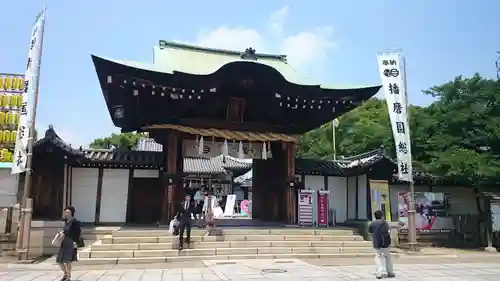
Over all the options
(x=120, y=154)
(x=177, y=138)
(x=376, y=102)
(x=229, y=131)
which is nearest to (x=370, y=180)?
(x=229, y=131)

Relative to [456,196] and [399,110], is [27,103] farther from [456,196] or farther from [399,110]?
[456,196]

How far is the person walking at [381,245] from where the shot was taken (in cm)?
971

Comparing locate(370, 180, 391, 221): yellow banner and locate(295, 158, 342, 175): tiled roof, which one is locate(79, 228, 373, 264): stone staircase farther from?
locate(295, 158, 342, 175): tiled roof

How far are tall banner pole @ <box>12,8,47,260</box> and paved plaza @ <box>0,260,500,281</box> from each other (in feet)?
5.59

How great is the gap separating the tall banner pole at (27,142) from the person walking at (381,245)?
9.77m

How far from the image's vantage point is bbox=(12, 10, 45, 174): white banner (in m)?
12.4

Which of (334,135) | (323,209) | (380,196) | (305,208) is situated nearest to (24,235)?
(305,208)

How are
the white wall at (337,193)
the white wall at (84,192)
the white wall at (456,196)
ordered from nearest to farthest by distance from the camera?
the white wall at (84,192) → the white wall at (337,193) → the white wall at (456,196)

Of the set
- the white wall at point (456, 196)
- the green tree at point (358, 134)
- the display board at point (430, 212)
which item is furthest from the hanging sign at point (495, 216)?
the green tree at point (358, 134)

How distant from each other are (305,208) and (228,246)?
420 cm

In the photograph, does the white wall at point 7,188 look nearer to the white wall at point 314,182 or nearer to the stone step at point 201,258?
the stone step at point 201,258

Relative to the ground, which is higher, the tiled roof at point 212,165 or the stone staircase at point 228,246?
the tiled roof at point 212,165

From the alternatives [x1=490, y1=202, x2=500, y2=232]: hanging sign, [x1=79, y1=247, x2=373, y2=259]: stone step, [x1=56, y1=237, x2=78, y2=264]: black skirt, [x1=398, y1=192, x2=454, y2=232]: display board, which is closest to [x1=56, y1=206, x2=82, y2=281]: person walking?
[x1=56, y1=237, x2=78, y2=264]: black skirt

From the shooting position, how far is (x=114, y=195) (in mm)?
16797
